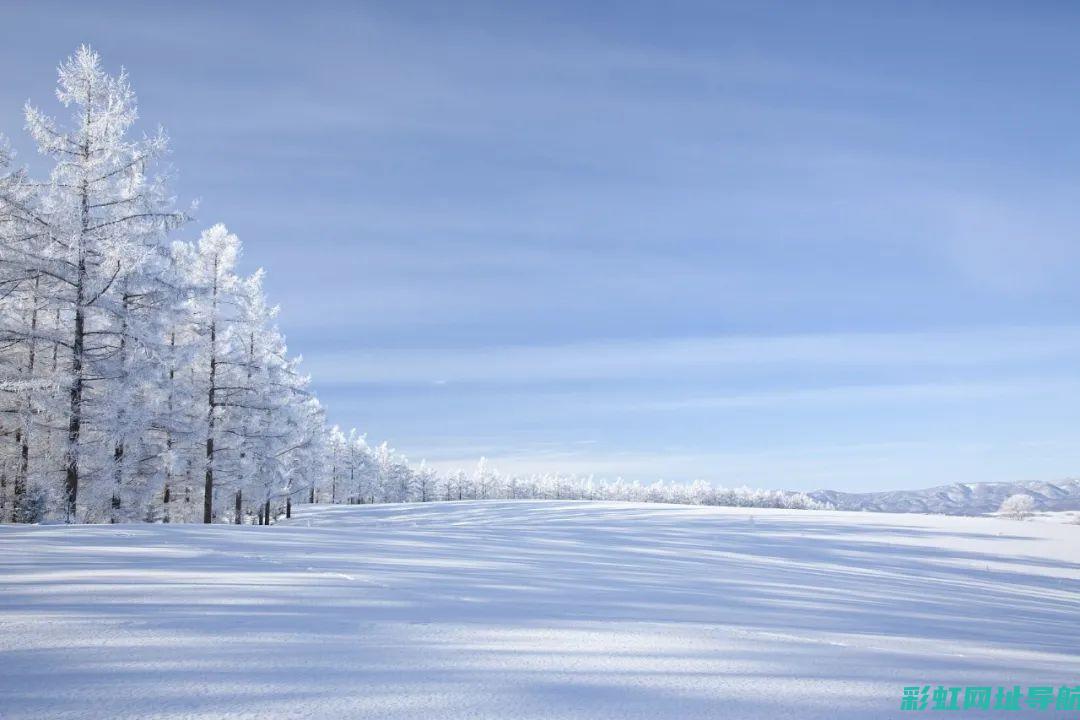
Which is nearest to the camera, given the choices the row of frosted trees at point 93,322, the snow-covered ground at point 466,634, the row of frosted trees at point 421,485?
the snow-covered ground at point 466,634

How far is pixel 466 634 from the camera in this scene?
3611 mm

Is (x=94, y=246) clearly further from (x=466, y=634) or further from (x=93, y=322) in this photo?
(x=466, y=634)

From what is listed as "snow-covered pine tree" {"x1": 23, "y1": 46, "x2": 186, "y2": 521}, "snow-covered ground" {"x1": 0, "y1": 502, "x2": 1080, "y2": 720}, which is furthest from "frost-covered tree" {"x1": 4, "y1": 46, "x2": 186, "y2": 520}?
"snow-covered ground" {"x1": 0, "y1": 502, "x2": 1080, "y2": 720}

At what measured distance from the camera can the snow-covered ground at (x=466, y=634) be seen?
99.9 inches

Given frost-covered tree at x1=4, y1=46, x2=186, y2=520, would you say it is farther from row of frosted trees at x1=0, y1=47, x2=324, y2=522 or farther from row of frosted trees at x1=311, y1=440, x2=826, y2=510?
row of frosted trees at x1=311, y1=440, x2=826, y2=510

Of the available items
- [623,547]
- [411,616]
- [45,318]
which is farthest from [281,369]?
[411,616]

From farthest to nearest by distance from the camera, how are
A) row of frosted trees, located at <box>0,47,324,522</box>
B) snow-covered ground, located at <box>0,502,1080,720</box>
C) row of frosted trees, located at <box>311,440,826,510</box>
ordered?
row of frosted trees, located at <box>311,440,826,510</box> → row of frosted trees, located at <box>0,47,324,522</box> → snow-covered ground, located at <box>0,502,1080,720</box>

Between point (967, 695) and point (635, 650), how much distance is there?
62.1 inches

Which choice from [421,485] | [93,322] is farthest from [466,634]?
[421,485]

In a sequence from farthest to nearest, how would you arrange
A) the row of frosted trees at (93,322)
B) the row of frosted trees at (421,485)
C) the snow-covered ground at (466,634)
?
1. the row of frosted trees at (421,485)
2. the row of frosted trees at (93,322)
3. the snow-covered ground at (466,634)

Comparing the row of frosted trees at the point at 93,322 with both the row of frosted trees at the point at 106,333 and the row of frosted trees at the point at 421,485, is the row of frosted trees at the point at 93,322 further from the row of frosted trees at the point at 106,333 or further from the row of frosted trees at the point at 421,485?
the row of frosted trees at the point at 421,485

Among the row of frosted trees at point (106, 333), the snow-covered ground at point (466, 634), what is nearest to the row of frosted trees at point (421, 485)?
the row of frosted trees at point (106, 333)

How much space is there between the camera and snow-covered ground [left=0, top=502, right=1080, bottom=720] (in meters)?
2.54

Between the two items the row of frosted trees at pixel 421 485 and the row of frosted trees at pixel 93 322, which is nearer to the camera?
the row of frosted trees at pixel 93 322
